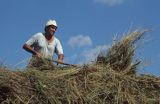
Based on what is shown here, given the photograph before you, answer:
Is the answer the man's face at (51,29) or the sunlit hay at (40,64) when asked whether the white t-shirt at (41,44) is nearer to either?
the man's face at (51,29)

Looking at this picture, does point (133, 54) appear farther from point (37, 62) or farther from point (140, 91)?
point (37, 62)

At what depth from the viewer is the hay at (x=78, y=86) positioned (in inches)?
221

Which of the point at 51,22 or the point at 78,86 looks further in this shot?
the point at 51,22

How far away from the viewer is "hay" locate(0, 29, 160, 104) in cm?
562

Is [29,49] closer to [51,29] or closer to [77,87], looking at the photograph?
[51,29]

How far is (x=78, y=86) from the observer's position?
6004 millimetres

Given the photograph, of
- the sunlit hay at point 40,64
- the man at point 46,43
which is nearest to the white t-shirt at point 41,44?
the man at point 46,43

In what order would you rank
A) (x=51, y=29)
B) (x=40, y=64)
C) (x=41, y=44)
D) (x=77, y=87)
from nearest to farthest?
(x=77, y=87), (x=40, y=64), (x=41, y=44), (x=51, y=29)

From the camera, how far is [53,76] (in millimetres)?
6098

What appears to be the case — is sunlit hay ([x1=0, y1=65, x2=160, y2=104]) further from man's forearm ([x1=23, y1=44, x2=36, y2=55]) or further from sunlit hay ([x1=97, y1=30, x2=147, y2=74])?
man's forearm ([x1=23, y1=44, x2=36, y2=55])

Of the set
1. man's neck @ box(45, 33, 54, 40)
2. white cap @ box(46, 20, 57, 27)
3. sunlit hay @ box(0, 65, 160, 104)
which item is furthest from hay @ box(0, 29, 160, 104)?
white cap @ box(46, 20, 57, 27)

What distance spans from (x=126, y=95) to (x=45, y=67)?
1.18 m

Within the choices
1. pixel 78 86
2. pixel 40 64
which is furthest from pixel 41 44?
pixel 78 86

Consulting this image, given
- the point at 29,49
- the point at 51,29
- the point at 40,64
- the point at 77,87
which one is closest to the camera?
the point at 77,87
